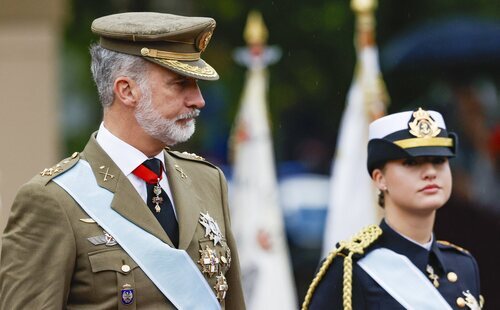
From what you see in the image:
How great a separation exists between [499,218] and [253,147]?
6.01ft

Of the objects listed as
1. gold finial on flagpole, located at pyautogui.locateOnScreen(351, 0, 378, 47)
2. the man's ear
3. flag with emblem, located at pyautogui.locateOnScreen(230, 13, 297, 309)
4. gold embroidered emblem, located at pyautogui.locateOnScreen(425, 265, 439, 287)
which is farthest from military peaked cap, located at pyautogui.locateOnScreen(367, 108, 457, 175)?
flag with emblem, located at pyautogui.locateOnScreen(230, 13, 297, 309)

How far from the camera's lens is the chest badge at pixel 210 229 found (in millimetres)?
4969

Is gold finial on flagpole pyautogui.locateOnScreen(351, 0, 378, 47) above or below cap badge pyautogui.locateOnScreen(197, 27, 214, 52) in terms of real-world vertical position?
below

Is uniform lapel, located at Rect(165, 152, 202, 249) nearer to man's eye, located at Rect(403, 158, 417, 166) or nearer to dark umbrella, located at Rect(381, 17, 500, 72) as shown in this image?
man's eye, located at Rect(403, 158, 417, 166)

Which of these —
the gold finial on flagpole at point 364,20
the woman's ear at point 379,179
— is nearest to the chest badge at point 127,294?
the woman's ear at point 379,179

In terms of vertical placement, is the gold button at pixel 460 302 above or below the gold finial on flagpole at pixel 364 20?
below

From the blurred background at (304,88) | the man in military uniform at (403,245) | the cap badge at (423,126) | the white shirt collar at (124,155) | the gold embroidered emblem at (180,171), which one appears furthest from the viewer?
the blurred background at (304,88)

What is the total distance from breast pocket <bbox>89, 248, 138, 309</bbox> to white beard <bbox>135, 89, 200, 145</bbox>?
1.30ft

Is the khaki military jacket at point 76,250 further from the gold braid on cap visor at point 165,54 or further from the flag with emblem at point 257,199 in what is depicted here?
the flag with emblem at point 257,199

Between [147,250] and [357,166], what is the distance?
501 centimetres

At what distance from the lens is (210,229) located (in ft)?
16.3

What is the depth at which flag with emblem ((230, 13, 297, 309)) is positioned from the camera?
10.2m

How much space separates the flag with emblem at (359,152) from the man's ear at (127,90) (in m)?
4.57

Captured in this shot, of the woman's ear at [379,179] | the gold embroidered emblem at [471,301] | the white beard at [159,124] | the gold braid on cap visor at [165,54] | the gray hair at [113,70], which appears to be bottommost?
the gold embroidered emblem at [471,301]
